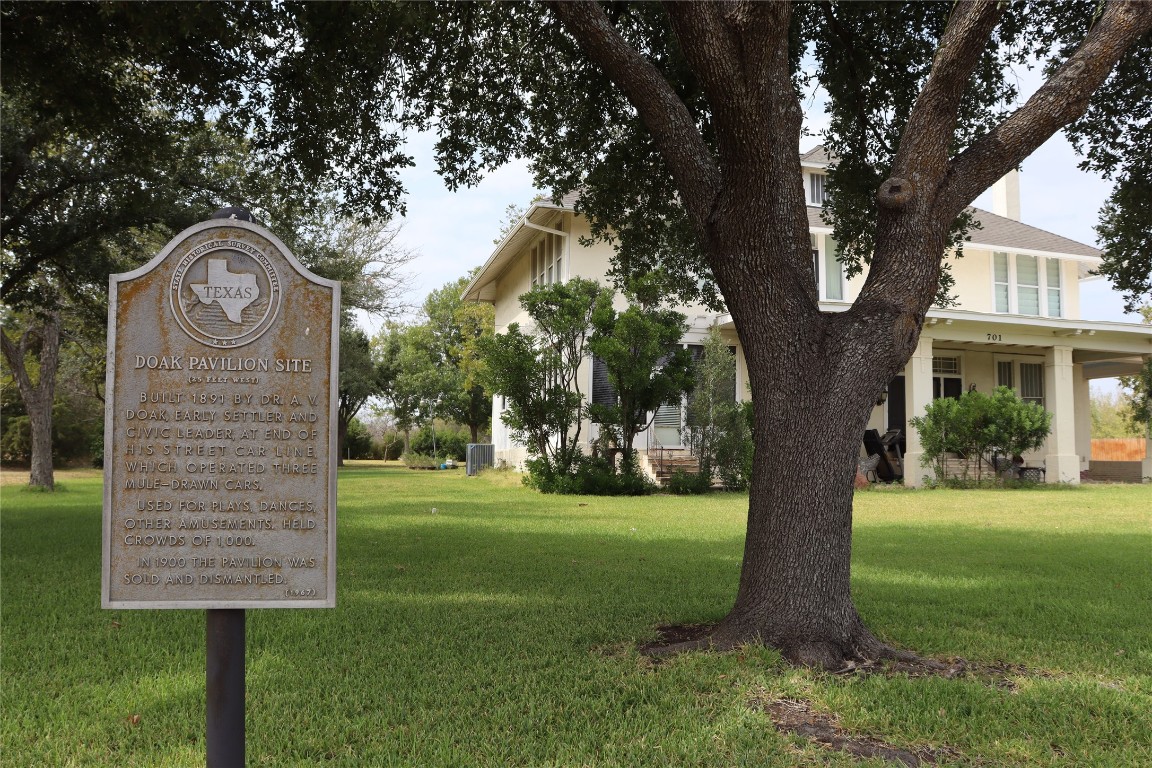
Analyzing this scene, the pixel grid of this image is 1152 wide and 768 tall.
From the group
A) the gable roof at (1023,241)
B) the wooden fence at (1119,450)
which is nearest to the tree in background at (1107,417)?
the wooden fence at (1119,450)

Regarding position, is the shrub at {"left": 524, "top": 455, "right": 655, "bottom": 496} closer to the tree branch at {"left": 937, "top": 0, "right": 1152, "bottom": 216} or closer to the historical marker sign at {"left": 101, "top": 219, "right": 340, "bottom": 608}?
the tree branch at {"left": 937, "top": 0, "right": 1152, "bottom": 216}

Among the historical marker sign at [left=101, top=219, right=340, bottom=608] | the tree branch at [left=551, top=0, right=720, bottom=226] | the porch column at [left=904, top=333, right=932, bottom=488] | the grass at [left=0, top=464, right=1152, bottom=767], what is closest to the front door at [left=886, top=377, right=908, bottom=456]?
the porch column at [left=904, top=333, right=932, bottom=488]

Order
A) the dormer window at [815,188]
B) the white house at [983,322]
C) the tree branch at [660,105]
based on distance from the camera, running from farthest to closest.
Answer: the dormer window at [815,188], the white house at [983,322], the tree branch at [660,105]

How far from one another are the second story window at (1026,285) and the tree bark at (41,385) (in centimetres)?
2480

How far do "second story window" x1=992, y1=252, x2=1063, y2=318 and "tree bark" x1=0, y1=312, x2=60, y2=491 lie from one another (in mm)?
24805

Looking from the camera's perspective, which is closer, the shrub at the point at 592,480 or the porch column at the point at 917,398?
the shrub at the point at 592,480

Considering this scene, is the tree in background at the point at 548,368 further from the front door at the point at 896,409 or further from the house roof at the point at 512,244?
the front door at the point at 896,409

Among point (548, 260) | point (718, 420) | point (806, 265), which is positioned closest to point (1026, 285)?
point (718, 420)

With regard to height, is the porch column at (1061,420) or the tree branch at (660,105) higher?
the tree branch at (660,105)

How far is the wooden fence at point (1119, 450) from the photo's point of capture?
3784 cm

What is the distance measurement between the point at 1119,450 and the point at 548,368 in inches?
1284

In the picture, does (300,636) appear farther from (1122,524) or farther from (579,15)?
(1122,524)

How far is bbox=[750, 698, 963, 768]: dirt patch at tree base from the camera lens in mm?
3900

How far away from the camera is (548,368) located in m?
19.0
